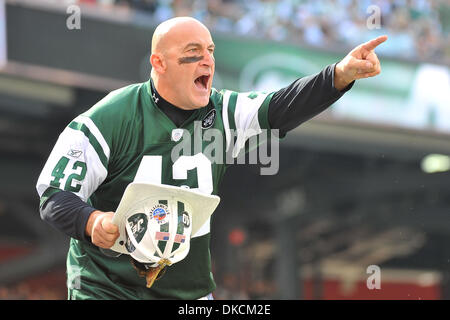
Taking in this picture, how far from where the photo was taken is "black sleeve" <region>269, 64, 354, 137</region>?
3709mm

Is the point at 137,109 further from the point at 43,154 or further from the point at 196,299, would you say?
the point at 43,154

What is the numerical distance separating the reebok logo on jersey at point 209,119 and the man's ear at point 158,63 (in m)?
0.32

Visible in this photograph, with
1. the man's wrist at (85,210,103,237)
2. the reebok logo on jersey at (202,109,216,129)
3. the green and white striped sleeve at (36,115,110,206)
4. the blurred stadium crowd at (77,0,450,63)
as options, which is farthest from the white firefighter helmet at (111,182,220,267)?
the blurred stadium crowd at (77,0,450,63)

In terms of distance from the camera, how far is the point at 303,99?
12.4ft

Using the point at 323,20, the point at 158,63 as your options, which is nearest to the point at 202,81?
the point at 158,63

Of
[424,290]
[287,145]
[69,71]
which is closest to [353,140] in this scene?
[287,145]

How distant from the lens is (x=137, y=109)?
12.5 feet

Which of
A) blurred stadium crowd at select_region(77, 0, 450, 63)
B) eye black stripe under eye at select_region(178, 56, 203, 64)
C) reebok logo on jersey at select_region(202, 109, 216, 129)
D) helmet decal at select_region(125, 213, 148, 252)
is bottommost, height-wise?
Result: helmet decal at select_region(125, 213, 148, 252)

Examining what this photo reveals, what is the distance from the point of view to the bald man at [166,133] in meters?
3.62

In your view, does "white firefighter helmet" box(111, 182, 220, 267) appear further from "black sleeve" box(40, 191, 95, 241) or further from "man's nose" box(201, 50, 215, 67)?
"man's nose" box(201, 50, 215, 67)

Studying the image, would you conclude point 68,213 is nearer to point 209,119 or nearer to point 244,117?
point 209,119

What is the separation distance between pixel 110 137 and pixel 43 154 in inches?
421

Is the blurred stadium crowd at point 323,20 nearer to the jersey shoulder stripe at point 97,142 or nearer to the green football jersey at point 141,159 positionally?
the green football jersey at point 141,159

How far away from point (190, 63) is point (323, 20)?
28.8 ft
